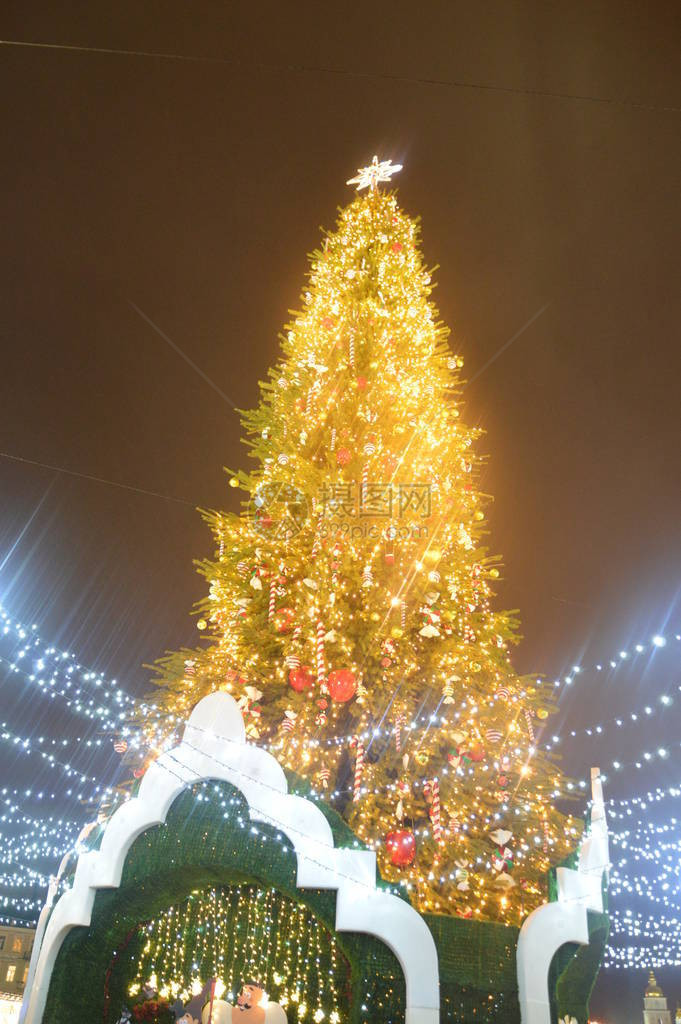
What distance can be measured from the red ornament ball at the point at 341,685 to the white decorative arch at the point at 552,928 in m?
1.80

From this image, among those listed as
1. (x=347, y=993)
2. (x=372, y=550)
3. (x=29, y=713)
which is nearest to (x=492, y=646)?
(x=372, y=550)

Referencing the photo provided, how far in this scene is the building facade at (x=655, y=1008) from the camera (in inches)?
378

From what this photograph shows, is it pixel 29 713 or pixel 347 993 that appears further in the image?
pixel 29 713

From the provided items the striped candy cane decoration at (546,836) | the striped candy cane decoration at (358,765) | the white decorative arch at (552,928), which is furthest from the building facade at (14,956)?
the white decorative arch at (552,928)

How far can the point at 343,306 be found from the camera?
5.67m

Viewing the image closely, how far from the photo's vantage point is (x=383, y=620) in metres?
4.53

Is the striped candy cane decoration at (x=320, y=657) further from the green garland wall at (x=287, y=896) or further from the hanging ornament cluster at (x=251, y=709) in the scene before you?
the green garland wall at (x=287, y=896)

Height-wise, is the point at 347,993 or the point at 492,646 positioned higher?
the point at 492,646

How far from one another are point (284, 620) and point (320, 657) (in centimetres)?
39

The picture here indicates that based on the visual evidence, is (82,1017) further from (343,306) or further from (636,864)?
(636,864)

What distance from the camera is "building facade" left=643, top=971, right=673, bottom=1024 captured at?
9609 mm

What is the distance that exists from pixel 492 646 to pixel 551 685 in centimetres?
58

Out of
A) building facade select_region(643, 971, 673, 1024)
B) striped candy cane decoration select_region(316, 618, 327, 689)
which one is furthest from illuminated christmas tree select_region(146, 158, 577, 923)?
building facade select_region(643, 971, 673, 1024)

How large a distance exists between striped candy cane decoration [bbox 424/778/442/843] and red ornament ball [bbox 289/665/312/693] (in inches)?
37.0
